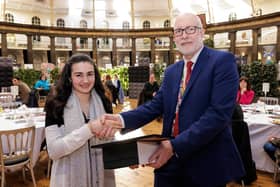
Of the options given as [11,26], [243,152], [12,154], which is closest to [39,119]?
[12,154]

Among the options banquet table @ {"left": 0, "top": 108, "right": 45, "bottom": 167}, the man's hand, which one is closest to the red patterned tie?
the man's hand

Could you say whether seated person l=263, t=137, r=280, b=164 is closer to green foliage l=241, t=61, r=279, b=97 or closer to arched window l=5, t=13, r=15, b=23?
green foliage l=241, t=61, r=279, b=97

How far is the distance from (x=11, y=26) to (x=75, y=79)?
791 inches

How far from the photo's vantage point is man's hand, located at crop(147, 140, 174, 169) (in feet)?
4.32

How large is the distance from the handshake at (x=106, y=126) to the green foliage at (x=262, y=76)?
861 centimetres

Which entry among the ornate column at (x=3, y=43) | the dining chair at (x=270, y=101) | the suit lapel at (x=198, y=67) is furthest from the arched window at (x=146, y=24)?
the suit lapel at (x=198, y=67)

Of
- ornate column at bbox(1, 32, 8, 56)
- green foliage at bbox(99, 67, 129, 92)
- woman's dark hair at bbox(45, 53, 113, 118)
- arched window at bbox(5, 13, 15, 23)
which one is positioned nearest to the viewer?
woman's dark hair at bbox(45, 53, 113, 118)

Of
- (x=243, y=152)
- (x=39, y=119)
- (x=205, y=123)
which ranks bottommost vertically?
(x=243, y=152)

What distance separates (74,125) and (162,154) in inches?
26.6

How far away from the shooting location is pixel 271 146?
3.66 m

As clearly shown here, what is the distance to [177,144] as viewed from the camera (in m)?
1.30

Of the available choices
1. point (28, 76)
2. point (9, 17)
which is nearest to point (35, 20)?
point (9, 17)

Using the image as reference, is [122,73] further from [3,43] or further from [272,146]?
[272,146]

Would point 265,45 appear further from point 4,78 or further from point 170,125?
point 170,125
